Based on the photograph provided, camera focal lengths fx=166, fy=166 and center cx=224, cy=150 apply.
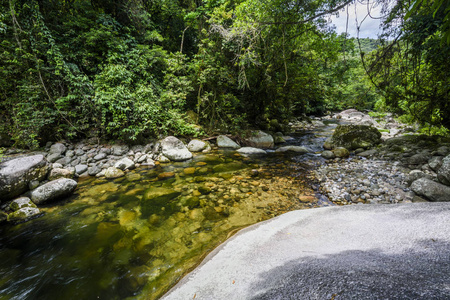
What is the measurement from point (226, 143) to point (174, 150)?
262 cm

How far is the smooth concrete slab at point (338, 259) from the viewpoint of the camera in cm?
96

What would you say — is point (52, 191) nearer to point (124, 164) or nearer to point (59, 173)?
point (59, 173)

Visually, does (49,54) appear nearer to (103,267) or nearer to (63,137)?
(63,137)

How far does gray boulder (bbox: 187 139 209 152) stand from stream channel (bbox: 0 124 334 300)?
7.33ft

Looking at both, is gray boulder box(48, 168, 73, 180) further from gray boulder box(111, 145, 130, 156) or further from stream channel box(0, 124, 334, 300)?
gray boulder box(111, 145, 130, 156)

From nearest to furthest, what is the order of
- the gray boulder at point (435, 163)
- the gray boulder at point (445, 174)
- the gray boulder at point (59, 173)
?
the gray boulder at point (445, 174) < the gray boulder at point (435, 163) < the gray boulder at point (59, 173)

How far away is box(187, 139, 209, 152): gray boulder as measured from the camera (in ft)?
23.5

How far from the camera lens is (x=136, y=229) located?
2770mm

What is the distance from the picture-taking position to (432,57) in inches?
139

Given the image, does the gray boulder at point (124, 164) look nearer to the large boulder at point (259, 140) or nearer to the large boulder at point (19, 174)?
the large boulder at point (19, 174)

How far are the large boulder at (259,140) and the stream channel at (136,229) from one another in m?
3.18

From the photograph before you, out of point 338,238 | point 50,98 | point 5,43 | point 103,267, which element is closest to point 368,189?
point 338,238

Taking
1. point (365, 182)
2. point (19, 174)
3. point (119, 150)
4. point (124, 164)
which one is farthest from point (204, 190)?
point (119, 150)

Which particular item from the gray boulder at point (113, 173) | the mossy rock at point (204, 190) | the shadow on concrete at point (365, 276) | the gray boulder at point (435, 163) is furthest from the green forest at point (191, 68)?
the shadow on concrete at point (365, 276)
